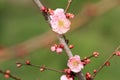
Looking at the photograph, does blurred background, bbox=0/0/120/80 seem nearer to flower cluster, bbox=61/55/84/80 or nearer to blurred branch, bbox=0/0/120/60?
blurred branch, bbox=0/0/120/60

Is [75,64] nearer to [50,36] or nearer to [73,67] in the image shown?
[73,67]

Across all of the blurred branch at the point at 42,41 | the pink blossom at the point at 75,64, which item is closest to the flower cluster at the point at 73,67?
the pink blossom at the point at 75,64

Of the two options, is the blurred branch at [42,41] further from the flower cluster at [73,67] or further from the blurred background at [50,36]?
the flower cluster at [73,67]

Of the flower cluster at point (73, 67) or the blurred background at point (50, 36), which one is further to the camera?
the blurred background at point (50, 36)

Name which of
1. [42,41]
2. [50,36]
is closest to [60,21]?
[50,36]

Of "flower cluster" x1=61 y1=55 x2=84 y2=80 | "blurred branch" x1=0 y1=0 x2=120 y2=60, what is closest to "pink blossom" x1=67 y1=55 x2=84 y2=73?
"flower cluster" x1=61 y1=55 x2=84 y2=80
